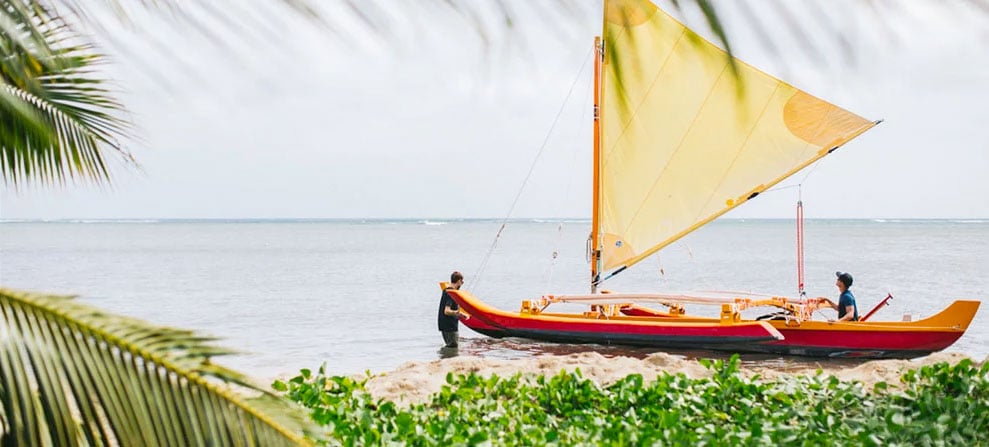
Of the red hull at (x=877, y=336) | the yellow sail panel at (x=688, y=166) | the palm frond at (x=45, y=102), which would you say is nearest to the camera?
the palm frond at (x=45, y=102)

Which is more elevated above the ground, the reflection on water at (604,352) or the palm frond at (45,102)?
the palm frond at (45,102)

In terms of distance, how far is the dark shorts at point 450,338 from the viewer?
602 inches

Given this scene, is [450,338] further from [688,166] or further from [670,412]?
[670,412]

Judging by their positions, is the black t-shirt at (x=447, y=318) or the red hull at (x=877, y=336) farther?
the black t-shirt at (x=447, y=318)

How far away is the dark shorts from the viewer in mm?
15289

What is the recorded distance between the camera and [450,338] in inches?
606

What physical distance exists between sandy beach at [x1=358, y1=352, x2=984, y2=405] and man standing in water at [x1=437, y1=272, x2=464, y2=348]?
3.80 meters

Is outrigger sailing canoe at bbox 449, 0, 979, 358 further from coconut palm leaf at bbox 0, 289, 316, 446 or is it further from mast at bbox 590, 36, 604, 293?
coconut palm leaf at bbox 0, 289, 316, 446

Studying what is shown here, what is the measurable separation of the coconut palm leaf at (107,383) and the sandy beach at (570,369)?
5821mm

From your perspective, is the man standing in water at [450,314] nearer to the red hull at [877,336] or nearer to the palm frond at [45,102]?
the red hull at [877,336]

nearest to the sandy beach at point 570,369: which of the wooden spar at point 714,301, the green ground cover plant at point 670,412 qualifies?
the green ground cover plant at point 670,412

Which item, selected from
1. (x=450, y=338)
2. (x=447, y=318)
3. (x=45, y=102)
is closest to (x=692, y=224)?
(x=447, y=318)

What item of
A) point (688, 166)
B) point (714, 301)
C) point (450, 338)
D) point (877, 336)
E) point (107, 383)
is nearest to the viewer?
point (107, 383)

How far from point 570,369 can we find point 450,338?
236 inches
